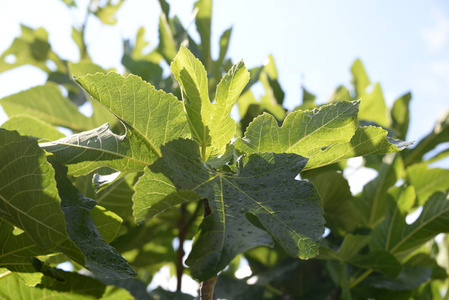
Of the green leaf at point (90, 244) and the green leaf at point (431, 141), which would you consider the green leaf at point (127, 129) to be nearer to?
the green leaf at point (90, 244)

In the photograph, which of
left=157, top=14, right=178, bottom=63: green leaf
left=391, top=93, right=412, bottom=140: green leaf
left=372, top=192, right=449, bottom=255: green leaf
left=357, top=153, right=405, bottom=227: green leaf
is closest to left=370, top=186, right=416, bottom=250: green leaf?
left=372, top=192, right=449, bottom=255: green leaf

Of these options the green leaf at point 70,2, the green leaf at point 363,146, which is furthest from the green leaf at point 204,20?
the green leaf at point 70,2

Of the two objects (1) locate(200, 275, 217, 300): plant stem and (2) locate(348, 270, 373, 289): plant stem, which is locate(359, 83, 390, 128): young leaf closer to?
(2) locate(348, 270, 373, 289): plant stem

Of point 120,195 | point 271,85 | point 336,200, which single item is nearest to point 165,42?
point 271,85

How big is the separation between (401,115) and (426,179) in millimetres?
449

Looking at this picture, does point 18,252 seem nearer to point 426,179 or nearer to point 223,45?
point 223,45

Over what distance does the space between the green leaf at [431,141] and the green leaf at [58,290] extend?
117cm

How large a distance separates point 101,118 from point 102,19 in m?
0.92

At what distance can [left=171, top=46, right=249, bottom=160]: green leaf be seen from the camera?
0.69m

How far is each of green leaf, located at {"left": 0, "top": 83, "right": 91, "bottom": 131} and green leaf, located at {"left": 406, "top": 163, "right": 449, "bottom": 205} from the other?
951 mm

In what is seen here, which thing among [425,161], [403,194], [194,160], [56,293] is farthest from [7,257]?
A: [425,161]

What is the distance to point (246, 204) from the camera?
62cm

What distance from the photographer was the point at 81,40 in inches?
77.7

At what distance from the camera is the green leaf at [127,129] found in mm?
673
